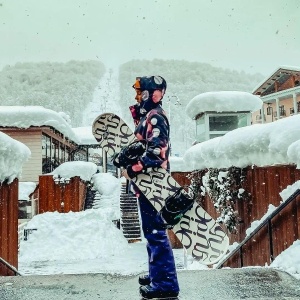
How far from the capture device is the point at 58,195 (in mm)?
19078

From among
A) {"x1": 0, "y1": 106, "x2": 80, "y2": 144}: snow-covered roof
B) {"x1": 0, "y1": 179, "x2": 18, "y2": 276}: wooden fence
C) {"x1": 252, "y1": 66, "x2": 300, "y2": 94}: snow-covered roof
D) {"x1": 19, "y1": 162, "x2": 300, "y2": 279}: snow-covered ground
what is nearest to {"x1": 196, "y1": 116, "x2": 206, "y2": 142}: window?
{"x1": 19, "y1": 162, "x2": 300, "y2": 279}: snow-covered ground

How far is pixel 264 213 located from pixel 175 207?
153 inches

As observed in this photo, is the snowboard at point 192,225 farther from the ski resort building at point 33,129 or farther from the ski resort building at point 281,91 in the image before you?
the ski resort building at point 281,91

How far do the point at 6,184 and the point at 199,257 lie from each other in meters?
4.52

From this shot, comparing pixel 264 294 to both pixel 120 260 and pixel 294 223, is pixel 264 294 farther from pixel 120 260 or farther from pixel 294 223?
pixel 120 260

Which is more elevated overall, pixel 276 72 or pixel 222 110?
pixel 276 72

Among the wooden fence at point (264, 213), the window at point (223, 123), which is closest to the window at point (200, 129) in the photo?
the window at point (223, 123)

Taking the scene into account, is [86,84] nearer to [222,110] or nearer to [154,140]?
[222,110]

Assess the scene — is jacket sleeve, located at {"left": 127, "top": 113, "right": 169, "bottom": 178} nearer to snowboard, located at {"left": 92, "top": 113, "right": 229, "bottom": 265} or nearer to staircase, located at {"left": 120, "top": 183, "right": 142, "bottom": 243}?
snowboard, located at {"left": 92, "top": 113, "right": 229, "bottom": 265}

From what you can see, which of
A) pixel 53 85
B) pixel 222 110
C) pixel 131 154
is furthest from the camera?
pixel 53 85

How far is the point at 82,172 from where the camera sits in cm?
2005

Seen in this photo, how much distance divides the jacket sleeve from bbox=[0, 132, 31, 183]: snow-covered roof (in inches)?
120

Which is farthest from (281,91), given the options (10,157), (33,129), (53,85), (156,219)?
(53,85)

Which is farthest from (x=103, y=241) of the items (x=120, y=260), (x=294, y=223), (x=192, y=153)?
(x=294, y=223)
